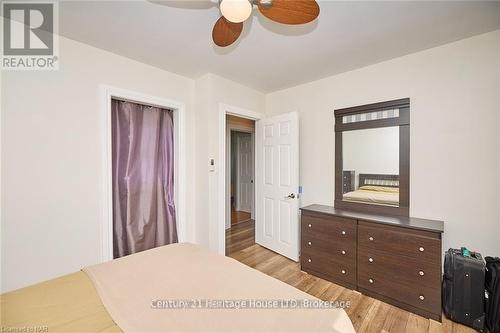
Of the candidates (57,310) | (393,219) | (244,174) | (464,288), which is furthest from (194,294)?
(244,174)

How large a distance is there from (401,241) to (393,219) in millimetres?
271

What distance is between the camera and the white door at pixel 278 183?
2912 mm

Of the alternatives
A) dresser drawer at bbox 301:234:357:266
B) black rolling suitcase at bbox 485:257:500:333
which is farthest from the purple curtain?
black rolling suitcase at bbox 485:257:500:333

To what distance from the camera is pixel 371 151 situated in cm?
249

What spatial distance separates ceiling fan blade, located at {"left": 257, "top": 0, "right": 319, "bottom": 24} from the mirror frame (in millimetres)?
1632

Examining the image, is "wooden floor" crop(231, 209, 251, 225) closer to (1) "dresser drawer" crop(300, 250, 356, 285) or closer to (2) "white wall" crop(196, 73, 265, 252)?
(2) "white wall" crop(196, 73, 265, 252)

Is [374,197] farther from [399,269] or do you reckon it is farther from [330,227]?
[399,269]

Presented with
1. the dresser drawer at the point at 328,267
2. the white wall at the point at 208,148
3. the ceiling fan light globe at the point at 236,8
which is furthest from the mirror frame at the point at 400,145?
the ceiling fan light globe at the point at 236,8

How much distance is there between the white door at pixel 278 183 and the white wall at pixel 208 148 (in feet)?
2.69

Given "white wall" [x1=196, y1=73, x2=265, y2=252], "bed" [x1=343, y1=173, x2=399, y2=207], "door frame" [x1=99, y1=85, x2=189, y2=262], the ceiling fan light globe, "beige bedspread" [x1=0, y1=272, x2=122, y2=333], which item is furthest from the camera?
"white wall" [x1=196, y1=73, x2=265, y2=252]

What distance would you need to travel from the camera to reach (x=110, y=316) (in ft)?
3.21

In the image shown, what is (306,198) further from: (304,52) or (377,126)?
(304,52)

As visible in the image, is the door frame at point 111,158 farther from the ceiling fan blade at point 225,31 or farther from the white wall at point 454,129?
the white wall at point 454,129

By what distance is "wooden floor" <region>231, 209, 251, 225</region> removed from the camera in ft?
15.7
